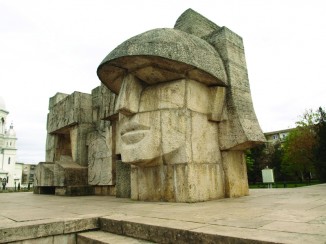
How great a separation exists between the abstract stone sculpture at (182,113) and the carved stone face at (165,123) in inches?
0.7

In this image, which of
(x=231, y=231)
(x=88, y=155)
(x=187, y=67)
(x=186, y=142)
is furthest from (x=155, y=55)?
(x=88, y=155)

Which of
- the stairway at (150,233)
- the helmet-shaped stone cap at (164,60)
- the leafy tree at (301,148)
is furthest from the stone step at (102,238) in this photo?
the leafy tree at (301,148)

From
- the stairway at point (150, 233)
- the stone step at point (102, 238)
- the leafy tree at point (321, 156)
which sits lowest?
the stone step at point (102, 238)

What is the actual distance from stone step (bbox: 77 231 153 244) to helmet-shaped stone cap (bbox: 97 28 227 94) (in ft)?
9.93

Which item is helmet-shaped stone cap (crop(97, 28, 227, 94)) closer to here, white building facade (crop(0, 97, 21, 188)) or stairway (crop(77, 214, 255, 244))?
stairway (crop(77, 214, 255, 244))

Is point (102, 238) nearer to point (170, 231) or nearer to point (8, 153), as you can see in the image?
point (170, 231)

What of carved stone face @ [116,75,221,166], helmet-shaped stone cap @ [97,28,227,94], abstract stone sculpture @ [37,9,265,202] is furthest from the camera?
carved stone face @ [116,75,221,166]

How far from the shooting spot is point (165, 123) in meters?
5.16

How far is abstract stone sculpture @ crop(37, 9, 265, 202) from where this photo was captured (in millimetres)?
4973

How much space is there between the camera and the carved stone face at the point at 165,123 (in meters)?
5.09

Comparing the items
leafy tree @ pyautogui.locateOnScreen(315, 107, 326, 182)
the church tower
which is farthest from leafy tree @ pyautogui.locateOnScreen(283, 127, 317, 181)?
the church tower

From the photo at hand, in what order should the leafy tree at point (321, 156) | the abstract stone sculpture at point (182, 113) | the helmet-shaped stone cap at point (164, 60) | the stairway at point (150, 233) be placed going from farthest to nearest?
the leafy tree at point (321, 156), the abstract stone sculpture at point (182, 113), the helmet-shaped stone cap at point (164, 60), the stairway at point (150, 233)

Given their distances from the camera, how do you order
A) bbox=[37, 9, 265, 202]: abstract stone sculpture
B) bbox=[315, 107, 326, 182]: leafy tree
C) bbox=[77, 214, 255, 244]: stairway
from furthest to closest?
bbox=[315, 107, 326, 182]: leafy tree < bbox=[37, 9, 265, 202]: abstract stone sculpture < bbox=[77, 214, 255, 244]: stairway

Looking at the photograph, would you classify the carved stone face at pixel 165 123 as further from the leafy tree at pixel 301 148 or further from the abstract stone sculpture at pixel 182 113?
the leafy tree at pixel 301 148
